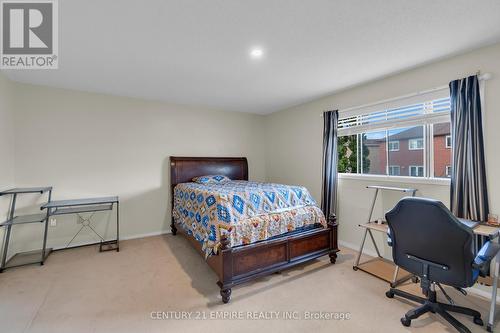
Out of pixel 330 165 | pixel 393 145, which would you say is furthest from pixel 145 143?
pixel 393 145

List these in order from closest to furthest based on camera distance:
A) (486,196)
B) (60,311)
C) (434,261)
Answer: (434,261), (60,311), (486,196)

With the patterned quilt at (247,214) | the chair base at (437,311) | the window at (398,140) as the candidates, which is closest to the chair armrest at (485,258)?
the chair base at (437,311)

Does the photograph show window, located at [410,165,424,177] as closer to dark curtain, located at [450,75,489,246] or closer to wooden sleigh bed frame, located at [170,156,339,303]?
dark curtain, located at [450,75,489,246]

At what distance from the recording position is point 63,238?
3463mm

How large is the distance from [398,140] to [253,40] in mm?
2329

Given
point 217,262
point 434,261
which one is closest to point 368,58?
point 434,261

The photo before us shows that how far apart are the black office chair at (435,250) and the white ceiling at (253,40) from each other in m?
1.48

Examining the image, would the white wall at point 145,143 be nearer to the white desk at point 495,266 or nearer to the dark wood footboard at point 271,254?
the white desk at point 495,266

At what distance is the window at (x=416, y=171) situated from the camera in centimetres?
278

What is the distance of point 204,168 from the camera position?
179 inches

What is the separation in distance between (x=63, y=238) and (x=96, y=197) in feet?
2.43

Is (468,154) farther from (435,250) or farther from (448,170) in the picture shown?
(435,250)

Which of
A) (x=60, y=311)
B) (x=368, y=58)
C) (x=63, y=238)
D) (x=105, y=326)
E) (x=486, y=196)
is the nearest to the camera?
(x=105, y=326)

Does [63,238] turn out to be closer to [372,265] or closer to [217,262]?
[217,262]
